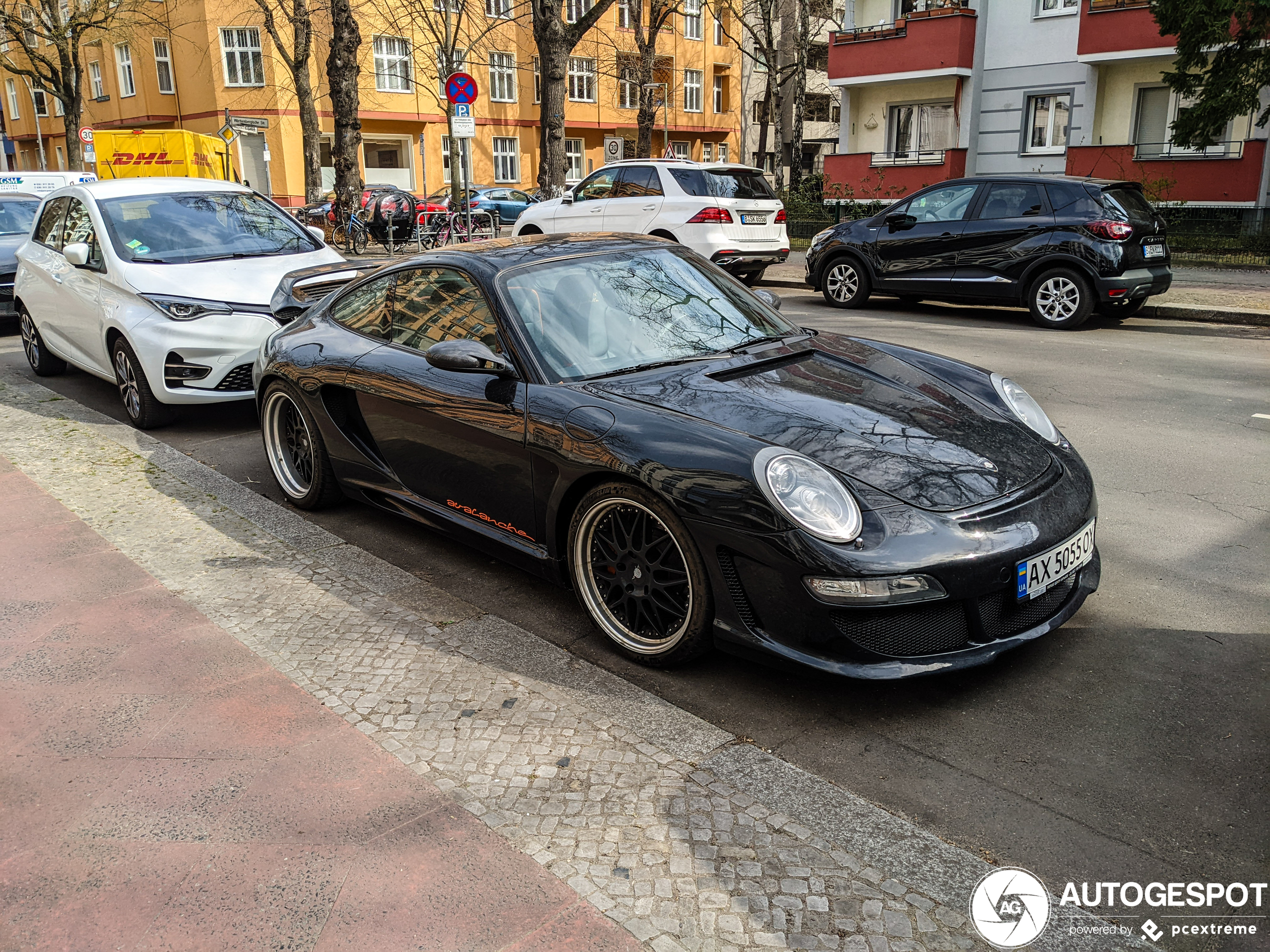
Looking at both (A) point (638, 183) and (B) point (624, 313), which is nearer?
(B) point (624, 313)

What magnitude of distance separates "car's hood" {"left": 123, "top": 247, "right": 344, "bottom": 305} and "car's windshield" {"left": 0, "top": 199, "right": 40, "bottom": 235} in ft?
24.3

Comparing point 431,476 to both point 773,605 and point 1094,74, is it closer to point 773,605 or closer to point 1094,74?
point 773,605

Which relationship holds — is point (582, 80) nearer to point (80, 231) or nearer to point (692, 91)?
point (692, 91)

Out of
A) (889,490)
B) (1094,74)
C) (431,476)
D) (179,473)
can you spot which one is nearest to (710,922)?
(889,490)

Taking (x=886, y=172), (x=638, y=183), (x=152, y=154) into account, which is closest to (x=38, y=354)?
(x=638, y=183)

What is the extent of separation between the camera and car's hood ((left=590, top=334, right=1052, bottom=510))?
11.2 ft

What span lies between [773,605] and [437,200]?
109 ft

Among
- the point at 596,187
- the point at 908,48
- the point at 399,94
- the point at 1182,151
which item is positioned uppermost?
the point at 399,94

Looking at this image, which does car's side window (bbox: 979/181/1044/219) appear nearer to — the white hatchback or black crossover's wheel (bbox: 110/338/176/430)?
the white hatchback

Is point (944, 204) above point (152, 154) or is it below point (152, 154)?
below

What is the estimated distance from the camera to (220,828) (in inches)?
113

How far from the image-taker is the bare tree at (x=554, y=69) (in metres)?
19.8

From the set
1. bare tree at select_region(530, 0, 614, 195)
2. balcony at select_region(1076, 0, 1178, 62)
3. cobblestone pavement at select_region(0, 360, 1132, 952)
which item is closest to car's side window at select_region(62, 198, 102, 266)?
cobblestone pavement at select_region(0, 360, 1132, 952)

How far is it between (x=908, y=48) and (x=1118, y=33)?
5.32m
